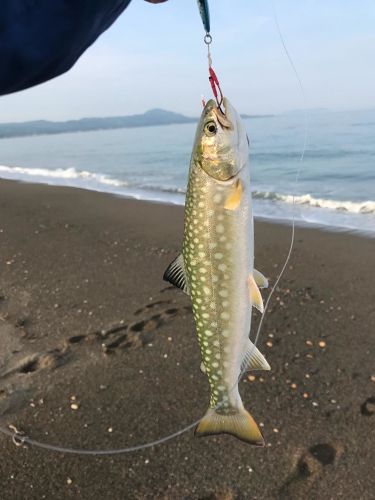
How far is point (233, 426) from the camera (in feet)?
8.62

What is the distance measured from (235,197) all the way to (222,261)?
34 cm

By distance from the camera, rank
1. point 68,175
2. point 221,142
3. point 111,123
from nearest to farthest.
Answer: point 221,142 < point 68,175 < point 111,123

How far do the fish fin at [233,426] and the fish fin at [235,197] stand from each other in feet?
3.69

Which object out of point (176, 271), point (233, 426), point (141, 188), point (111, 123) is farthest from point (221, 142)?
point (111, 123)

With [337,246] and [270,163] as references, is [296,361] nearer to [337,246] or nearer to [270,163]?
[337,246]

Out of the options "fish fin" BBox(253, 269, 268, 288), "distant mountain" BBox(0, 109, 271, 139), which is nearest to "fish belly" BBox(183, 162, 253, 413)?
"fish fin" BBox(253, 269, 268, 288)

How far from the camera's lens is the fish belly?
7.59 feet

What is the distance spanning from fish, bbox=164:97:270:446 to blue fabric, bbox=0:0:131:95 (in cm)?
63

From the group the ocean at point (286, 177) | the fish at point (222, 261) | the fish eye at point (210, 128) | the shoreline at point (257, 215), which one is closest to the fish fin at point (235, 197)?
the fish at point (222, 261)

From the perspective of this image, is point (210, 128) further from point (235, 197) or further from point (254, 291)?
point (254, 291)

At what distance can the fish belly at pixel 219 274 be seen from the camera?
231cm

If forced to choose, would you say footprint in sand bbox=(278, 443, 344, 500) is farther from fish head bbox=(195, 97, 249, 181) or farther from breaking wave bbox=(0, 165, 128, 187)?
breaking wave bbox=(0, 165, 128, 187)

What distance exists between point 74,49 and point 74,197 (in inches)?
537

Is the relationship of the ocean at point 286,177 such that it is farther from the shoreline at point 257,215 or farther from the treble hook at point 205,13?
the treble hook at point 205,13
